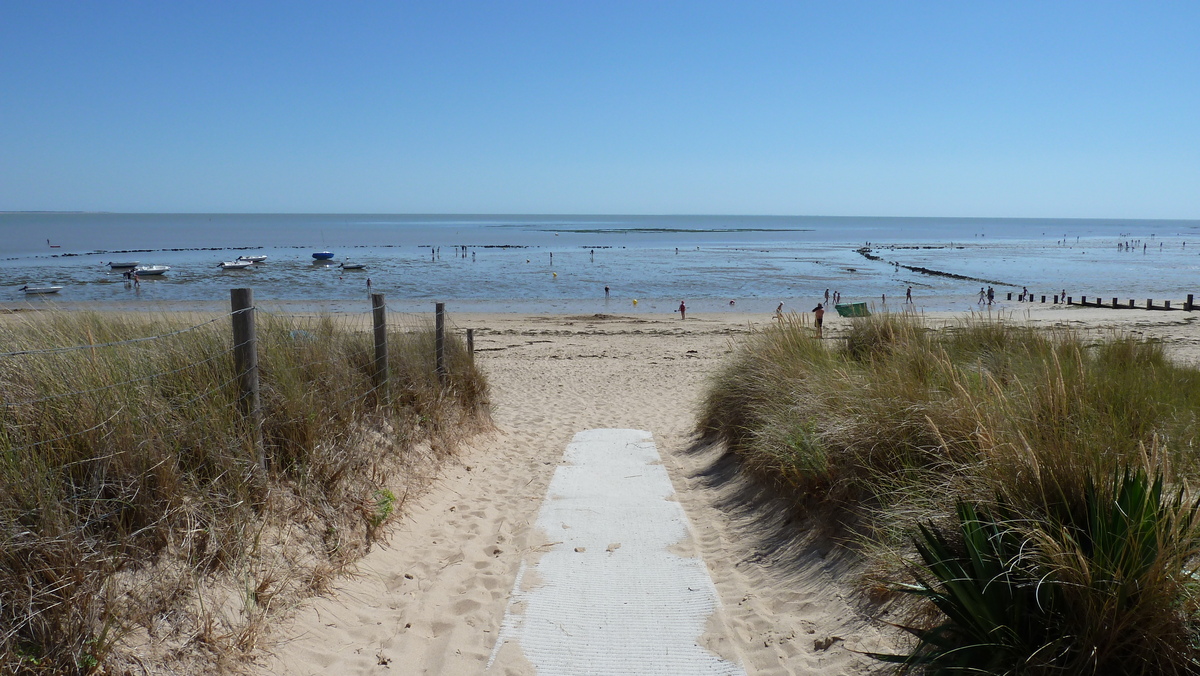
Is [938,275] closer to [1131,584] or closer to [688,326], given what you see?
[688,326]

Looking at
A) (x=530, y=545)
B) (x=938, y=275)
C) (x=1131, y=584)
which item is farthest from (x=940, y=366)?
(x=938, y=275)

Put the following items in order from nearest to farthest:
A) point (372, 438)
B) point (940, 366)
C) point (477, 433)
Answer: point (940, 366) < point (372, 438) < point (477, 433)

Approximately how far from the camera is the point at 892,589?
11.5 ft

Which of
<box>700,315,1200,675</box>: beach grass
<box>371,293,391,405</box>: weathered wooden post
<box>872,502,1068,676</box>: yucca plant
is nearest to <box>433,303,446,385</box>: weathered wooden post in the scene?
<box>371,293,391,405</box>: weathered wooden post

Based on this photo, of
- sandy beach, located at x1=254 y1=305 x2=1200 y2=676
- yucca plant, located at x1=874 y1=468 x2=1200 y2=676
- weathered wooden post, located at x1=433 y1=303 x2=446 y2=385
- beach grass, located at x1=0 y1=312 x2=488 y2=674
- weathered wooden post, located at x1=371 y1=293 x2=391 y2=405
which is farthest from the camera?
weathered wooden post, located at x1=433 y1=303 x2=446 y2=385

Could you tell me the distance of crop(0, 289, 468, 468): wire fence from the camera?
3695 millimetres

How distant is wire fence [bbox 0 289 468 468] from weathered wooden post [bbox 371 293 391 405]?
250mm

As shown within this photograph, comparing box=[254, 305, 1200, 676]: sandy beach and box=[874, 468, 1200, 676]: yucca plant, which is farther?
box=[254, 305, 1200, 676]: sandy beach

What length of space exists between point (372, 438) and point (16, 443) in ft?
9.35

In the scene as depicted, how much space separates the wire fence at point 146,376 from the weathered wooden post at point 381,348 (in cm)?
25

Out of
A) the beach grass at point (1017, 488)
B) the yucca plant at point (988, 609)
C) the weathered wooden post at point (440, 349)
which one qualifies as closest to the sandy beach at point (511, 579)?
the beach grass at point (1017, 488)

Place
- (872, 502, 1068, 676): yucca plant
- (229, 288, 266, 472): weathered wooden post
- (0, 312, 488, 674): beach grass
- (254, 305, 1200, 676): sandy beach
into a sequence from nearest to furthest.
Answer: (872, 502, 1068, 676): yucca plant
(0, 312, 488, 674): beach grass
(254, 305, 1200, 676): sandy beach
(229, 288, 266, 472): weathered wooden post

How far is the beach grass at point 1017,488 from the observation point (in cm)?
268

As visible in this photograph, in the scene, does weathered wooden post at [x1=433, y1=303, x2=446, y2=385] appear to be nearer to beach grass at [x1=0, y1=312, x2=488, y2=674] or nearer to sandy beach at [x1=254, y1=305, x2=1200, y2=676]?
sandy beach at [x1=254, y1=305, x2=1200, y2=676]
